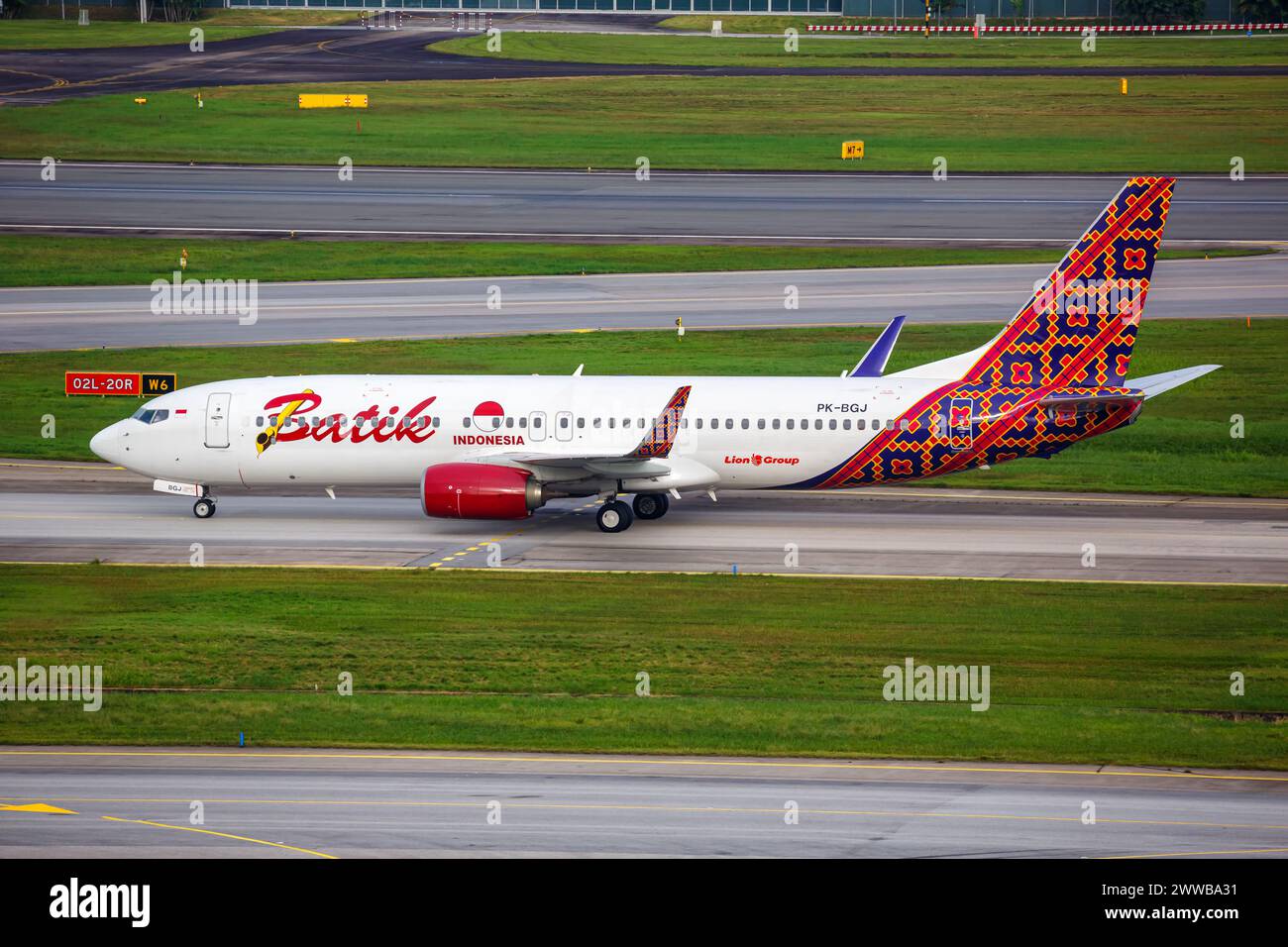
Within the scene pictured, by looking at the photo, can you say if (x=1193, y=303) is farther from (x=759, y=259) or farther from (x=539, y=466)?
(x=539, y=466)

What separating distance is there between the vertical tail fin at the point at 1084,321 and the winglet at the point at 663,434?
8.59 metres

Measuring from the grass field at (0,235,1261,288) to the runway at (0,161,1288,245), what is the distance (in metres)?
2.17

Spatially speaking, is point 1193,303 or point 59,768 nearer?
point 59,768

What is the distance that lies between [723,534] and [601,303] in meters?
29.7

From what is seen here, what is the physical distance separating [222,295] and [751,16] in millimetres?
112762

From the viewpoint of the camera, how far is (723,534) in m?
46.9

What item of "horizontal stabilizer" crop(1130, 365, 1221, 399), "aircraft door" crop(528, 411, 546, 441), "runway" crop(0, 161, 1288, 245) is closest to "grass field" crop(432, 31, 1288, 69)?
"runway" crop(0, 161, 1288, 245)

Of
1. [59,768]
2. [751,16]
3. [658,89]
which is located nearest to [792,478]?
[59,768]

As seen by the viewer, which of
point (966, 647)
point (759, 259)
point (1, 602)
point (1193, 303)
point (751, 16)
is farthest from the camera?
point (751, 16)

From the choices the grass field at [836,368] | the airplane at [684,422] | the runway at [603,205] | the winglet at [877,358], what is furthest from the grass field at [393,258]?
the airplane at [684,422]

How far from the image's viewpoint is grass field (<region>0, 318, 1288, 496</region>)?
2105 inches

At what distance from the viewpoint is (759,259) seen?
8250 cm

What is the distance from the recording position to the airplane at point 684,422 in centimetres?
4556

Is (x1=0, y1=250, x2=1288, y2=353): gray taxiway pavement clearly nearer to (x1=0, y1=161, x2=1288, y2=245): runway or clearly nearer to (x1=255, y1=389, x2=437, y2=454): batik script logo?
(x1=0, y1=161, x2=1288, y2=245): runway
